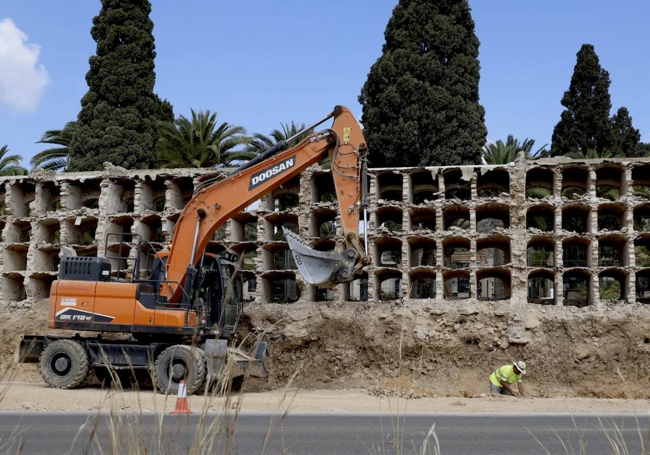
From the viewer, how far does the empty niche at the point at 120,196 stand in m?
26.6

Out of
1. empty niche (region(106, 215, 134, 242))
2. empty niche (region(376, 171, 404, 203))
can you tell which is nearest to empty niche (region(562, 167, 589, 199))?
empty niche (region(376, 171, 404, 203))

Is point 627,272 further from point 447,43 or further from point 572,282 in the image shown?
point 447,43

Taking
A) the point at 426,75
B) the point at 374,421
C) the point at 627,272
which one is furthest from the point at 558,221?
the point at 374,421

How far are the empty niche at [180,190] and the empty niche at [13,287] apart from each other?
6.75m

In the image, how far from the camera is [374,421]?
11.1m

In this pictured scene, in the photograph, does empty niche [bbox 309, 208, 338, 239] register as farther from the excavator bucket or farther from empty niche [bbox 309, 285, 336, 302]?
the excavator bucket

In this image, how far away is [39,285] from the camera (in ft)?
88.4

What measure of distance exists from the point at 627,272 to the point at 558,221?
2702 mm

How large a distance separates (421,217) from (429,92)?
6079 millimetres

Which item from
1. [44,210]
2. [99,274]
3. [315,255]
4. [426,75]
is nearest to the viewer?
[315,255]

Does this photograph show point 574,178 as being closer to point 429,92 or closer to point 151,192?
point 429,92

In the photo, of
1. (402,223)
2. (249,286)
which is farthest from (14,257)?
(402,223)

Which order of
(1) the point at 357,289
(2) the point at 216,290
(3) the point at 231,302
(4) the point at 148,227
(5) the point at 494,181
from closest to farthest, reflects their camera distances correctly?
(2) the point at 216,290 → (3) the point at 231,302 → (5) the point at 494,181 → (4) the point at 148,227 → (1) the point at 357,289

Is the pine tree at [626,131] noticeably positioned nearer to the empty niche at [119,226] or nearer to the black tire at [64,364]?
the empty niche at [119,226]
